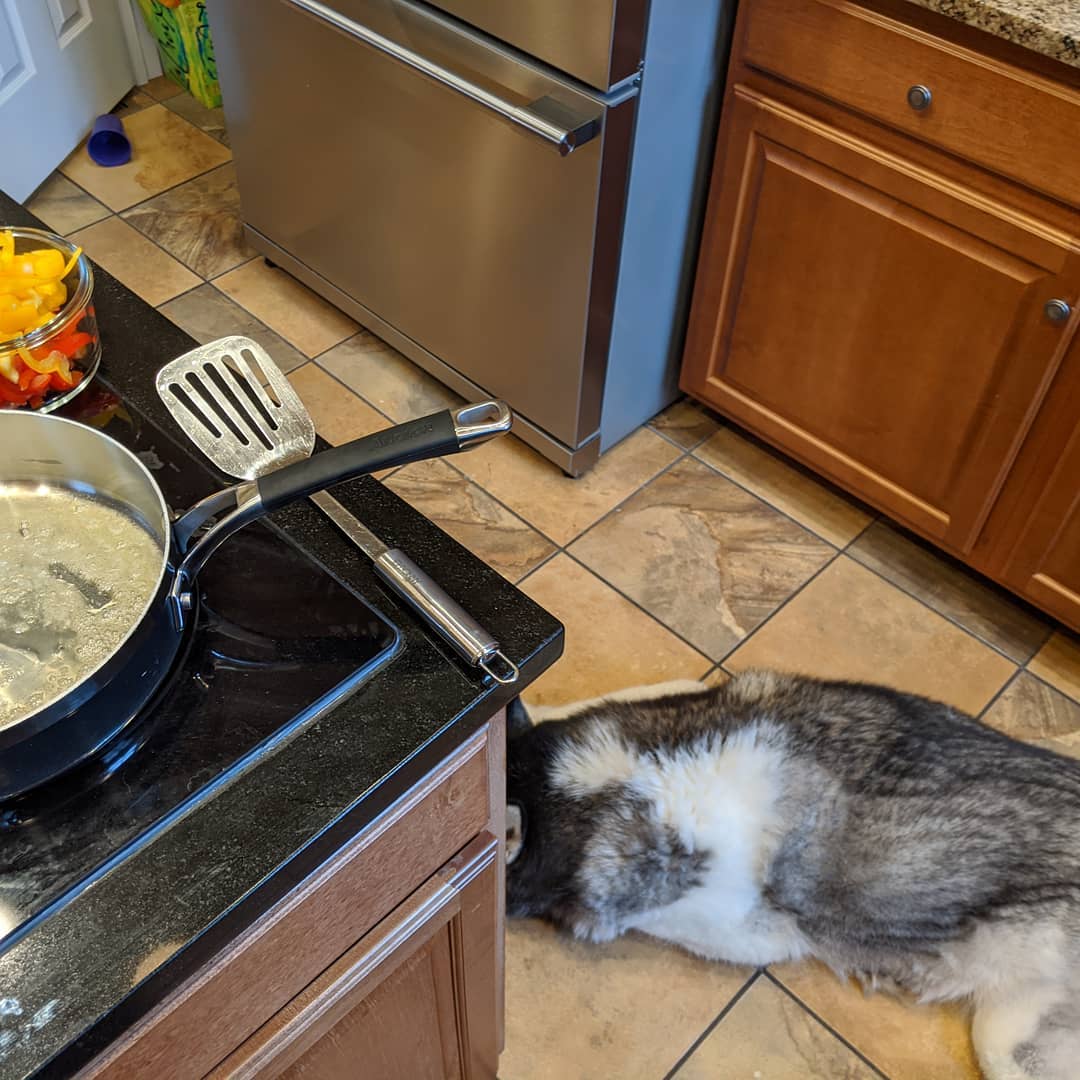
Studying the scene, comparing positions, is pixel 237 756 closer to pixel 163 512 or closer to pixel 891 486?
pixel 163 512

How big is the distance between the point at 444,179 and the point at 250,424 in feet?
3.67

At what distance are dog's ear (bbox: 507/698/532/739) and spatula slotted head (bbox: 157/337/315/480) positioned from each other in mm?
773

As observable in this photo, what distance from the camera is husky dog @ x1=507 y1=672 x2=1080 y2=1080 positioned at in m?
1.24

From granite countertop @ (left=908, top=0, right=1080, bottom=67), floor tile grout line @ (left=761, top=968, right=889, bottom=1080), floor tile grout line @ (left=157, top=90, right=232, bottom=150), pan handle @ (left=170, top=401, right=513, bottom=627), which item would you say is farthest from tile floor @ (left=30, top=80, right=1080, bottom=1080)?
pan handle @ (left=170, top=401, right=513, bottom=627)

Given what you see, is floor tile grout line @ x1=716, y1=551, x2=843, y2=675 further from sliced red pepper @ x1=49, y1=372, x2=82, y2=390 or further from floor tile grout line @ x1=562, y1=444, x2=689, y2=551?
sliced red pepper @ x1=49, y1=372, x2=82, y2=390

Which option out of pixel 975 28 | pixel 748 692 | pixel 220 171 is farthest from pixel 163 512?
pixel 220 171

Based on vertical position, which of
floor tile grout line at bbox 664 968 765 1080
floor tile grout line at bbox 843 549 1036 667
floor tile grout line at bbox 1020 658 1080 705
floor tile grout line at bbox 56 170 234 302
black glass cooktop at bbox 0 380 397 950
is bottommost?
floor tile grout line at bbox 664 968 765 1080

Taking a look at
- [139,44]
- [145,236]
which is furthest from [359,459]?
[139,44]

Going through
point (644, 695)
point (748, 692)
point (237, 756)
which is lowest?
point (644, 695)

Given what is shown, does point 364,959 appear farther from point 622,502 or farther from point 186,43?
point 186,43

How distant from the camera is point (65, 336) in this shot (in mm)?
737

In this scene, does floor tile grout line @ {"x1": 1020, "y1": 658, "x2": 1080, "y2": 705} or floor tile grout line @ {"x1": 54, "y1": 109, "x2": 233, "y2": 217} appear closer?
floor tile grout line @ {"x1": 1020, "y1": 658, "x2": 1080, "y2": 705}

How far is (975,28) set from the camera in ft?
4.02

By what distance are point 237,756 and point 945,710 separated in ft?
3.65
